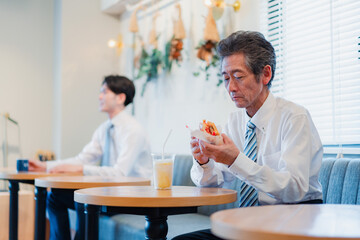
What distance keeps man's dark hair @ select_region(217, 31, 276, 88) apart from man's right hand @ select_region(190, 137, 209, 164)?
40 cm

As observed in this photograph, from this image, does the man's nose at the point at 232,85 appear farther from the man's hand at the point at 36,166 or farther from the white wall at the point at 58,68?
the white wall at the point at 58,68

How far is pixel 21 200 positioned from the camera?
3764mm

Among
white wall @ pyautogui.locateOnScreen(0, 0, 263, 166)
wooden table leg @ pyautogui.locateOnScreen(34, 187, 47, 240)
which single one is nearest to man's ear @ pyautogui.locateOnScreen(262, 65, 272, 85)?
wooden table leg @ pyautogui.locateOnScreen(34, 187, 47, 240)

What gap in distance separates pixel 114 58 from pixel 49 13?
93 cm

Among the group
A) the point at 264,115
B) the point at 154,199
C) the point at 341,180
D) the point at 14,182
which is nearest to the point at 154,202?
the point at 154,199

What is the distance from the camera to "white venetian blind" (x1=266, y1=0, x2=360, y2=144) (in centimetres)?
238

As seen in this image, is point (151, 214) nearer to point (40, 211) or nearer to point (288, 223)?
point (288, 223)

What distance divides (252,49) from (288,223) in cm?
100

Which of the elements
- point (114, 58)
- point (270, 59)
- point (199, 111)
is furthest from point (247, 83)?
point (114, 58)

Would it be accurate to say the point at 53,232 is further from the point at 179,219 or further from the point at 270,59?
the point at 270,59

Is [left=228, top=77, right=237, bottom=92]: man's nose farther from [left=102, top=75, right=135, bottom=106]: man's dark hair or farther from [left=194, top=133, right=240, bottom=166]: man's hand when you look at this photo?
[left=102, top=75, right=135, bottom=106]: man's dark hair

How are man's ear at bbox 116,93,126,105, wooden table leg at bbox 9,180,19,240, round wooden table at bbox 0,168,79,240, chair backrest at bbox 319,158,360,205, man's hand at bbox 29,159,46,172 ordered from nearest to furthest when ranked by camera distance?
1. chair backrest at bbox 319,158,360,205
2. round wooden table at bbox 0,168,79,240
3. wooden table leg at bbox 9,180,19,240
4. man's hand at bbox 29,159,46,172
5. man's ear at bbox 116,93,126,105

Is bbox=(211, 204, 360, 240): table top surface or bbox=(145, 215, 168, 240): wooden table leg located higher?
bbox=(211, 204, 360, 240): table top surface

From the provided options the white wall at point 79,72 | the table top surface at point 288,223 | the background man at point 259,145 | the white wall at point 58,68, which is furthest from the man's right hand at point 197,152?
the white wall at point 79,72
